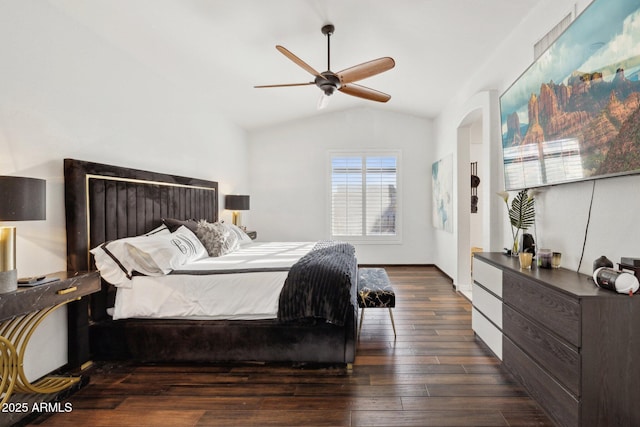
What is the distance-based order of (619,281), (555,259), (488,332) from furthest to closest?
(488,332), (555,259), (619,281)

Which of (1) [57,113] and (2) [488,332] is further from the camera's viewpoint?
(2) [488,332]

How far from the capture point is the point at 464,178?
458 cm

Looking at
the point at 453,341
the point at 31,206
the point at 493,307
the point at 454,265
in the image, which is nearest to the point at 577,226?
the point at 493,307

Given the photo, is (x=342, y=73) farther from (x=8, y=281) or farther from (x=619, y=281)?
(x=8, y=281)

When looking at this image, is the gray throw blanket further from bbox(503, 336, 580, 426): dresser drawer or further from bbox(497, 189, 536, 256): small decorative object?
bbox(497, 189, 536, 256): small decorative object

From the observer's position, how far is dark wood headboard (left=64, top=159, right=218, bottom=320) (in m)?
2.38

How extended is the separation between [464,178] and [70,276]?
4.53 metres

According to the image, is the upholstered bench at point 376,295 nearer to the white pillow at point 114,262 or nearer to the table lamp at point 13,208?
the white pillow at point 114,262

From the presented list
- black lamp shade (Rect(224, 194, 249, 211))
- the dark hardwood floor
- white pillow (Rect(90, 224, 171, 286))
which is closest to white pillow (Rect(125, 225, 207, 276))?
white pillow (Rect(90, 224, 171, 286))

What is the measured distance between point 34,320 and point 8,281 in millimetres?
528

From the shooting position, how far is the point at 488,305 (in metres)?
2.65

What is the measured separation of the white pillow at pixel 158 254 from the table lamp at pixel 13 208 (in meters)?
0.77

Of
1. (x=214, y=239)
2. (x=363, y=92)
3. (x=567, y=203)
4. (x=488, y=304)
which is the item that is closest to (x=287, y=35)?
(x=363, y=92)

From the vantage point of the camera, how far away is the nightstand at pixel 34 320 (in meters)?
1.72
